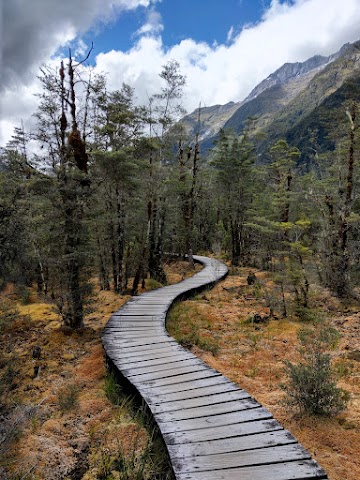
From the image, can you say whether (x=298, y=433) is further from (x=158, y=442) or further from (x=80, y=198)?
(x=80, y=198)

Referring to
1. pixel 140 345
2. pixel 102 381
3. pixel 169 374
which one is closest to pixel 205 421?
pixel 169 374

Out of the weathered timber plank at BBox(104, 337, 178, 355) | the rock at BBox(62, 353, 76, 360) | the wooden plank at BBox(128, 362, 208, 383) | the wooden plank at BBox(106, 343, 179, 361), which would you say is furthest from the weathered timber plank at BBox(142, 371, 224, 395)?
the rock at BBox(62, 353, 76, 360)

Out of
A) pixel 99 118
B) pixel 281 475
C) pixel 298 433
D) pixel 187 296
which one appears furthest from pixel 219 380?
pixel 99 118

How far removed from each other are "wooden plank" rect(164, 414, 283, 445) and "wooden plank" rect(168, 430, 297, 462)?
5cm

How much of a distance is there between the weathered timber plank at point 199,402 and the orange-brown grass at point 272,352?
2.28 feet

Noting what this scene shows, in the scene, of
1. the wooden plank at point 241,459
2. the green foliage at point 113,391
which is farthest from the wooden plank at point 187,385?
the wooden plank at point 241,459

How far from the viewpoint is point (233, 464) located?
2.89 metres

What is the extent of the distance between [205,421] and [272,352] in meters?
3.84

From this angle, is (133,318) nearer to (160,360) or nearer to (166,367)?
(160,360)

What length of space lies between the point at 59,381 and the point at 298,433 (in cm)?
411

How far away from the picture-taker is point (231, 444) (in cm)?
318

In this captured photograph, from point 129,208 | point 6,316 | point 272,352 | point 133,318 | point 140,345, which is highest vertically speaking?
point 129,208

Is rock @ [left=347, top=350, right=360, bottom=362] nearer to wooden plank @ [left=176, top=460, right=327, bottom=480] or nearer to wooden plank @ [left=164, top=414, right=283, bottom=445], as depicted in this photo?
wooden plank @ [left=164, top=414, right=283, bottom=445]

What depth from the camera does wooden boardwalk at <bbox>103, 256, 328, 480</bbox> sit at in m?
2.83
